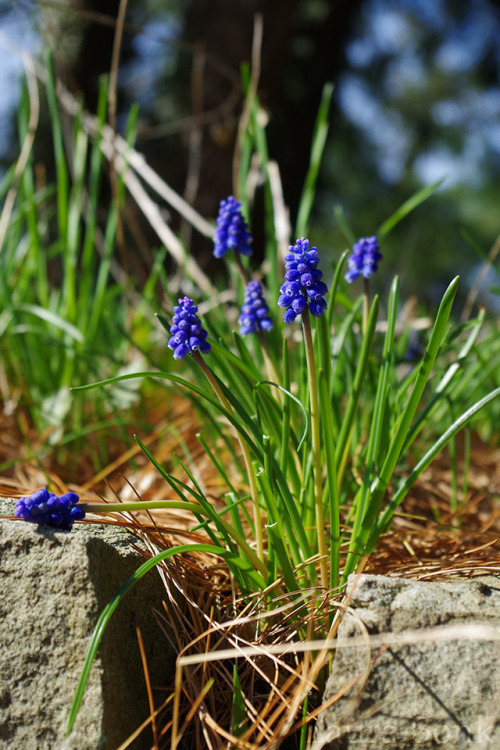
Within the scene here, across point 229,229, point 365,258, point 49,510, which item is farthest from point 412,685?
point 229,229

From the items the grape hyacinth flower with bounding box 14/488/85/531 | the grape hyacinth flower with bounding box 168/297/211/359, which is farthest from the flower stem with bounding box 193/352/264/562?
the grape hyacinth flower with bounding box 14/488/85/531

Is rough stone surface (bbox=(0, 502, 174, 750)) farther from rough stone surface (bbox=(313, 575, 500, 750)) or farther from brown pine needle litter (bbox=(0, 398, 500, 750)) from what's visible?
rough stone surface (bbox=(313, 575, 500, 750))

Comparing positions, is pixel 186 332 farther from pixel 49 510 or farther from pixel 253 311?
pixel 49 510

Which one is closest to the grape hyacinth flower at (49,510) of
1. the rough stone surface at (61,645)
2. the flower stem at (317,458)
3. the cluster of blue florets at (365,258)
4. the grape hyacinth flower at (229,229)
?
the rough stone surface at (61,645)

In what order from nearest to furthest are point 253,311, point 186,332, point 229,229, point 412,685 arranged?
point 412,685 < point 186,332 < point 253,311 < point 229,229

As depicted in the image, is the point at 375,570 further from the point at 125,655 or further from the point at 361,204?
the point at 361,204

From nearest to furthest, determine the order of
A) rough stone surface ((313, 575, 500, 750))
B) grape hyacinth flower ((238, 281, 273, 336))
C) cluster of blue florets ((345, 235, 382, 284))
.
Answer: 1. rough stone surface ((313, 575, 500, 750))
2. grape hyacinth flower ((238, 281, 273, 336))
3. cluster of blue florets ((345, 235, 382, 284))
